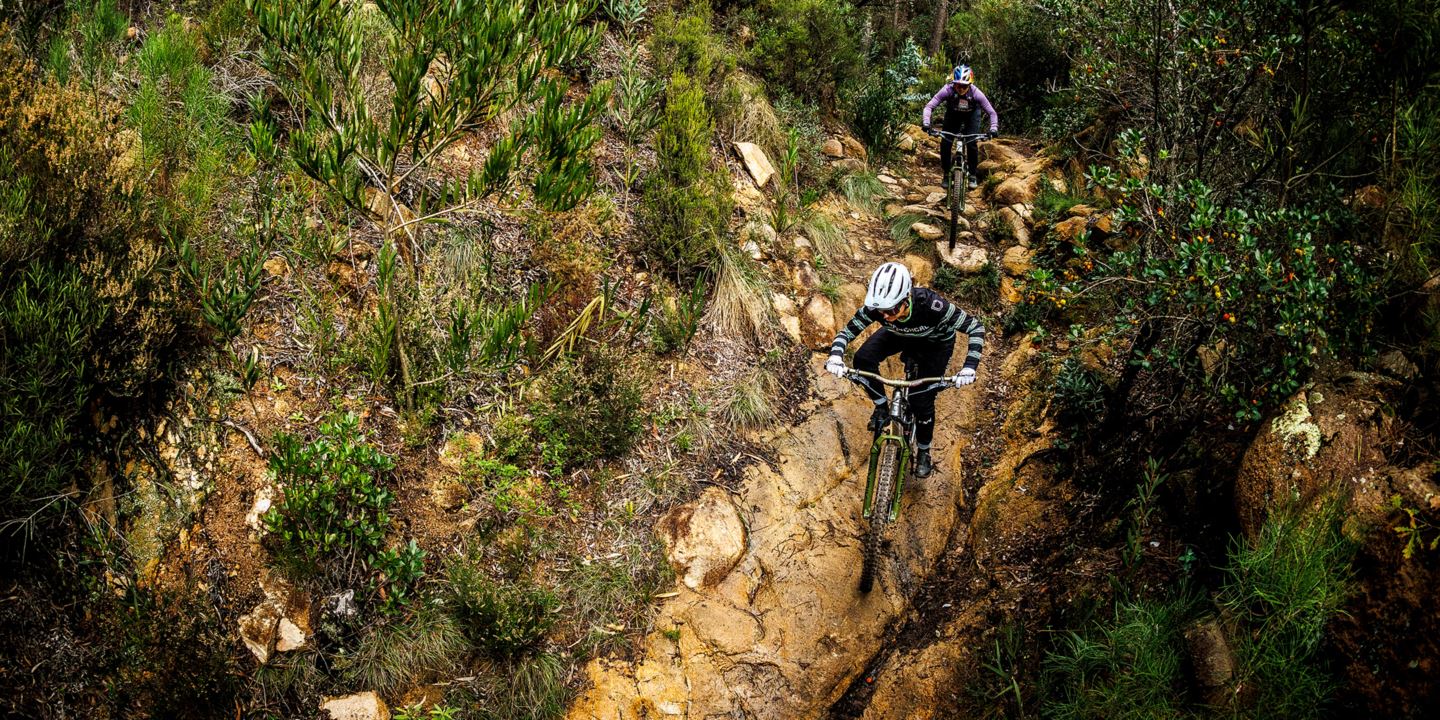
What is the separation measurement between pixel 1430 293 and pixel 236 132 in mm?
8316

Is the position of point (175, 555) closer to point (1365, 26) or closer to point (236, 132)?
point (236, 132)

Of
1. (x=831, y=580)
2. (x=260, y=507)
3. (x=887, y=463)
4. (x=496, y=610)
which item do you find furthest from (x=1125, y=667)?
(x=260, y=507)

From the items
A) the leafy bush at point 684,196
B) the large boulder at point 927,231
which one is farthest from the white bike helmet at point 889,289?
the large boulder at point 927,231

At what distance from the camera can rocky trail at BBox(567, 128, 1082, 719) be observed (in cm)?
498

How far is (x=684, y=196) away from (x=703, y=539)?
345cm

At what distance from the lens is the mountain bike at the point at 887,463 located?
17.4ft

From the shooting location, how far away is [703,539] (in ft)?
18.8

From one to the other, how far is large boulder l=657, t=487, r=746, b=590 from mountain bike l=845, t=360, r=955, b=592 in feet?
3.44

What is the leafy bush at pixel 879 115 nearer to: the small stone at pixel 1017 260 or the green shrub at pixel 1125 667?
the small stone at pixel 1017 260

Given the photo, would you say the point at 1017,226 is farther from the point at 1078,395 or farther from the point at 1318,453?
the point at 1318,453

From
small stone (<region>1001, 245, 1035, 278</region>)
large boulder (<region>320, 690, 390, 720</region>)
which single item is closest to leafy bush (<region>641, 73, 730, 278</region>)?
small stone (<region>1001, 245, 1035, 278</region>)

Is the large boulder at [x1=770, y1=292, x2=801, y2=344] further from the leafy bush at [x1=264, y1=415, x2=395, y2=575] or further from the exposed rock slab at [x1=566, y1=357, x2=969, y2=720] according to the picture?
the leafy bush at [x1=264, y1=415, x2=395, y2=575]

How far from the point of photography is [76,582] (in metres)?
4.23

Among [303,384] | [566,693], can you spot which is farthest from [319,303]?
[566,693]
